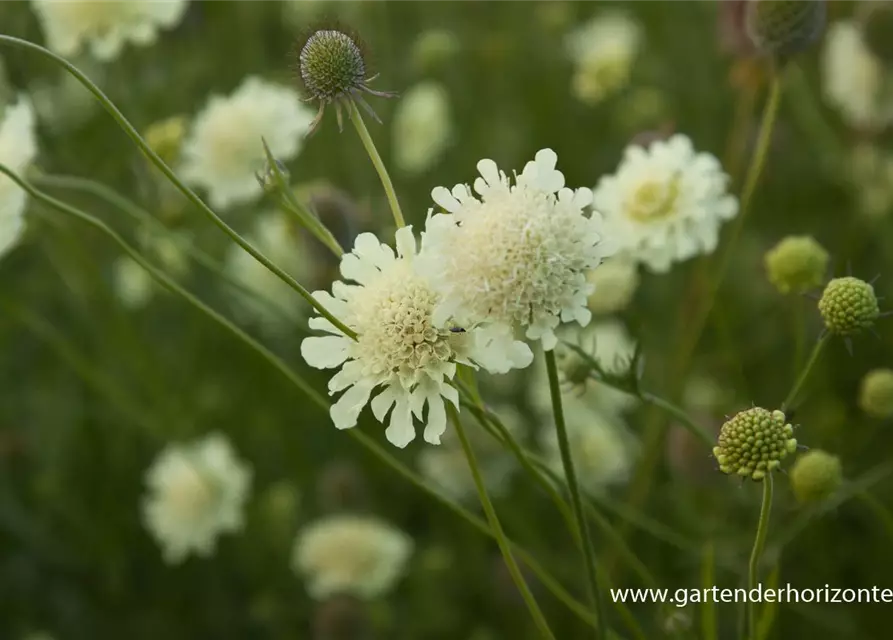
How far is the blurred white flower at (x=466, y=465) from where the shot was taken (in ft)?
5.49

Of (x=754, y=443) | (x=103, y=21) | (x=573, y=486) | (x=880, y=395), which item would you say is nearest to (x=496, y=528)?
(x=573, y=486)

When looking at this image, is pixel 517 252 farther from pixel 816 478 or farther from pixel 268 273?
pixel 268 273

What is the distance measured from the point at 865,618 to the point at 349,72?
1.17 m

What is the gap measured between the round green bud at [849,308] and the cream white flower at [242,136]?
0.76 m

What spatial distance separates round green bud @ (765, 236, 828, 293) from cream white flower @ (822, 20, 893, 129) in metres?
0.79

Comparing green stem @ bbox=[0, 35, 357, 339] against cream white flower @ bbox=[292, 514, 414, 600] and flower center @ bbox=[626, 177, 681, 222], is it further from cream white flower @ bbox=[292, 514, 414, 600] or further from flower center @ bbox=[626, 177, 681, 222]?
cream white flower @ bbox=[292, 514, 414, 600]

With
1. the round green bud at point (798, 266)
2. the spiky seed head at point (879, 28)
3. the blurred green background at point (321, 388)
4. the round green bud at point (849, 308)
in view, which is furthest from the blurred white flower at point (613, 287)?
the round green bud at point (849, 308)

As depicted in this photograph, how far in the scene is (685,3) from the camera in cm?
280

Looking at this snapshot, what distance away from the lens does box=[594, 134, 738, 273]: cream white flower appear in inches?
42.9

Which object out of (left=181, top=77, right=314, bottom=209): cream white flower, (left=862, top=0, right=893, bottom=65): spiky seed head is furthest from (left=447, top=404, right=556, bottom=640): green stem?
(left=862, top=0, right=893, bottom=65): spiky seed head

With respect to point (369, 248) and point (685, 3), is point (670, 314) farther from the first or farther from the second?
point (369, 248)

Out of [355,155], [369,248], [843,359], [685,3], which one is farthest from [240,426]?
[685,3]

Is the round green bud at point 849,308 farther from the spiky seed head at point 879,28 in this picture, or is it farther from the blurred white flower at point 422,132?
the blurred white flower at point 422,132

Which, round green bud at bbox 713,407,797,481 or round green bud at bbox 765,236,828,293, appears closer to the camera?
round green bud at bbox 713,407,797,481
